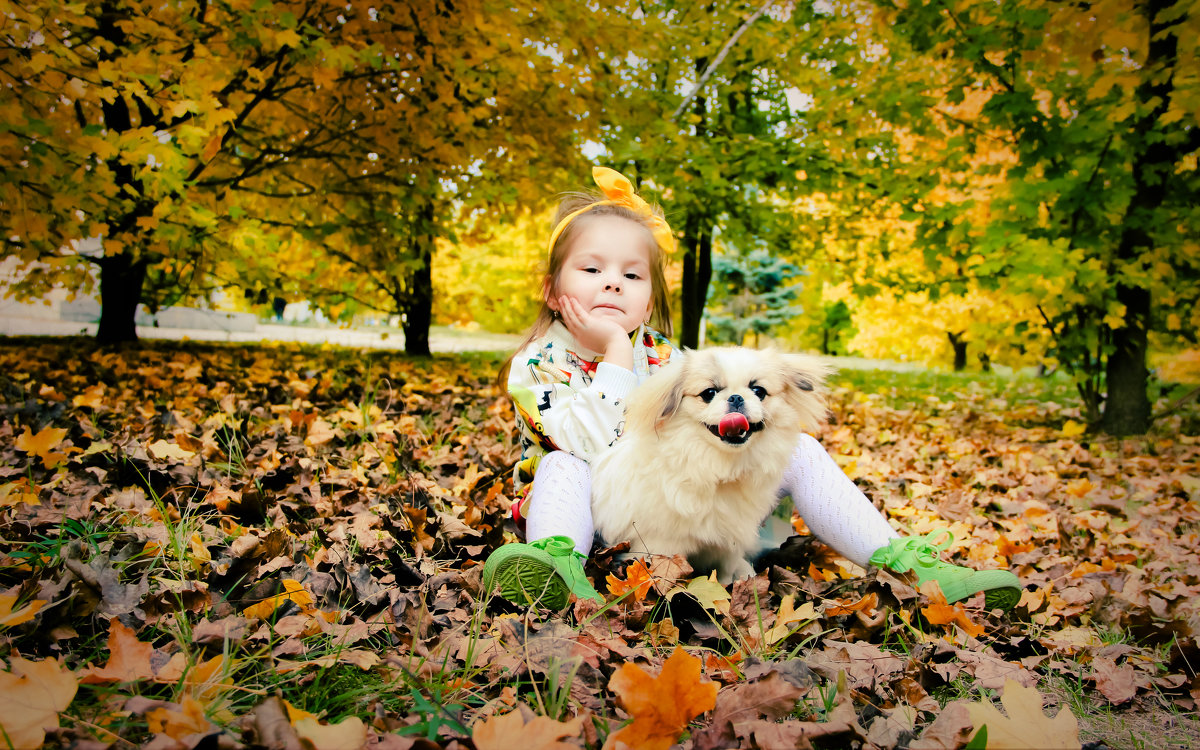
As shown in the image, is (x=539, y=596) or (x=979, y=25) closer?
(x=539, y=596)

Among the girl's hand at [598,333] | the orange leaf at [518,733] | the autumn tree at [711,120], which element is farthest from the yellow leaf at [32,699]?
the autumn tree at [711,120]

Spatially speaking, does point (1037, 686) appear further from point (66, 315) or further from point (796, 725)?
point (66, 315)

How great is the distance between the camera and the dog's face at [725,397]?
168cm

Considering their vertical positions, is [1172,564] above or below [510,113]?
below

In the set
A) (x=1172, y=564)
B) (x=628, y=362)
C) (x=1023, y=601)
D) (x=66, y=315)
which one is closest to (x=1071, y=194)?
(x=1172, y=564)

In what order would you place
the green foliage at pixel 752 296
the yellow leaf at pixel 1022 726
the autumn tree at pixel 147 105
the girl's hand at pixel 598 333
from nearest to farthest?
the yellow leaf at pixel 1022 726 < the girl's hand at pixel 598 333 < the autumn tree at pixel 147 105 < the green foliage at pixel 752 296

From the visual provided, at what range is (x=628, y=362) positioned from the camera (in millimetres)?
2084

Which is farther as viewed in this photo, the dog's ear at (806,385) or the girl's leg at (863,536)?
the dog's ear at (806,385)

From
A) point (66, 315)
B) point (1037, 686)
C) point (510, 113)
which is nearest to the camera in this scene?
point (1037, 686)

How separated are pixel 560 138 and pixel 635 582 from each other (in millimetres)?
5312

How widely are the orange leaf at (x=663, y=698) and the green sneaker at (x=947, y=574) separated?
96cm

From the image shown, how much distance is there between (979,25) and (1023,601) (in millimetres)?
4441

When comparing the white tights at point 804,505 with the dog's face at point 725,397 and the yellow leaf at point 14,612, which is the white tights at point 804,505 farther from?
the yellow leaf at point 14,612

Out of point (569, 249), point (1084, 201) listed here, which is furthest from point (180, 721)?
point (1084, 201)
